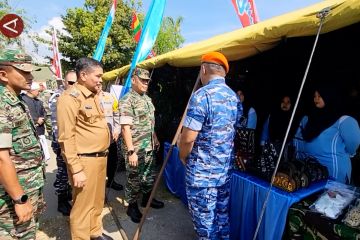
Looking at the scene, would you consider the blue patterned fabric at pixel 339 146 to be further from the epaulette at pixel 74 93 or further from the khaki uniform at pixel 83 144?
the epaulette at pixel 74 93

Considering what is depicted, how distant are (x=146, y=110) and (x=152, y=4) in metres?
1.42

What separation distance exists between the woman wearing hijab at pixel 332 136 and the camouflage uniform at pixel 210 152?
93 centimetres

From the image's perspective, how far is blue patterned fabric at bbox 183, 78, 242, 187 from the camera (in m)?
1.92

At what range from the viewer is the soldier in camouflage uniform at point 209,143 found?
1.92 meters

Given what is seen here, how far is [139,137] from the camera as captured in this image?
10.4ft

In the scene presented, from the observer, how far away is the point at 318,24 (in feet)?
5.86

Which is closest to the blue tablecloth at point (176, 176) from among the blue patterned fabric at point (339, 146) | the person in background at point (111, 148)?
the person in background at point (111, 148)

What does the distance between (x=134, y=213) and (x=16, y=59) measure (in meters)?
2.31

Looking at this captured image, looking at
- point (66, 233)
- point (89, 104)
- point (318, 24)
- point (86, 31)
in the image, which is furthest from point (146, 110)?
point (86, 31)

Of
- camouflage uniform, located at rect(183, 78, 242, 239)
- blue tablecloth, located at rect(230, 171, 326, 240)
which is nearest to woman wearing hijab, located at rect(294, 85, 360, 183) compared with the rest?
blue tablecloth, located at rect(230, 171, 326, 240)

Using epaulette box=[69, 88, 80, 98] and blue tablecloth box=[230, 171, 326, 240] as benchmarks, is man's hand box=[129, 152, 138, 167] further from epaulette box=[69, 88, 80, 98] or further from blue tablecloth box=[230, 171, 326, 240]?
blue tablecloth box=[230, 171, 326, 240]

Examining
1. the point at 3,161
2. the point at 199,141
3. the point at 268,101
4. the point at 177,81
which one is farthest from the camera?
the point at 177,81

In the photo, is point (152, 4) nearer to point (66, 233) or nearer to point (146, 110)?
point (146, 110)

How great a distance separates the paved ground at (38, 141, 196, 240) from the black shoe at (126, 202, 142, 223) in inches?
2.3
